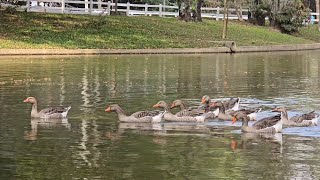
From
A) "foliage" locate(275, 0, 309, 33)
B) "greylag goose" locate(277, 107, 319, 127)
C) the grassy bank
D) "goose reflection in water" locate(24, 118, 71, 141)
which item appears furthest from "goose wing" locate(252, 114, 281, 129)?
"foliage" locate(275, 0, 309, 33)

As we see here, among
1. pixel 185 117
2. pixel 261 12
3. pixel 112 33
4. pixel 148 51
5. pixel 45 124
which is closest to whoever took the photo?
pixel 45 124

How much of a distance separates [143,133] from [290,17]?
55.6 metres

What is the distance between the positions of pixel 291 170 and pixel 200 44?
38.4 metres

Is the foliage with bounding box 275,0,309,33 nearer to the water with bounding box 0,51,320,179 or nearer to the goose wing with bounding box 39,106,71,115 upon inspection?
the water with bounding box 0,51,320,179

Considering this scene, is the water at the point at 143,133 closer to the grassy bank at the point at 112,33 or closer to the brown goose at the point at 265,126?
the brown goose at the point at 265,126

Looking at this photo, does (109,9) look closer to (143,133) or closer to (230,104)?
(230,104)

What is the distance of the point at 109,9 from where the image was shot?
60500mm

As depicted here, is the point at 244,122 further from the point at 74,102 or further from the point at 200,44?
the point at 200,44

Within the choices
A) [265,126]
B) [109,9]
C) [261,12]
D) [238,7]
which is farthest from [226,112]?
[238,7]

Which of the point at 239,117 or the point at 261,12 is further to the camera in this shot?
the point at 261,12

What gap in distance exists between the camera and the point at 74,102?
22047 millimetres

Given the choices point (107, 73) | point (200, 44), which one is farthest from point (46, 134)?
point (200, 44)

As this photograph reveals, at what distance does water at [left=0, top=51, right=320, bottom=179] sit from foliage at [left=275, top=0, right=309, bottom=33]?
125 ft

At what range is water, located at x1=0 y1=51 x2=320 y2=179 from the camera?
43.5 feet
